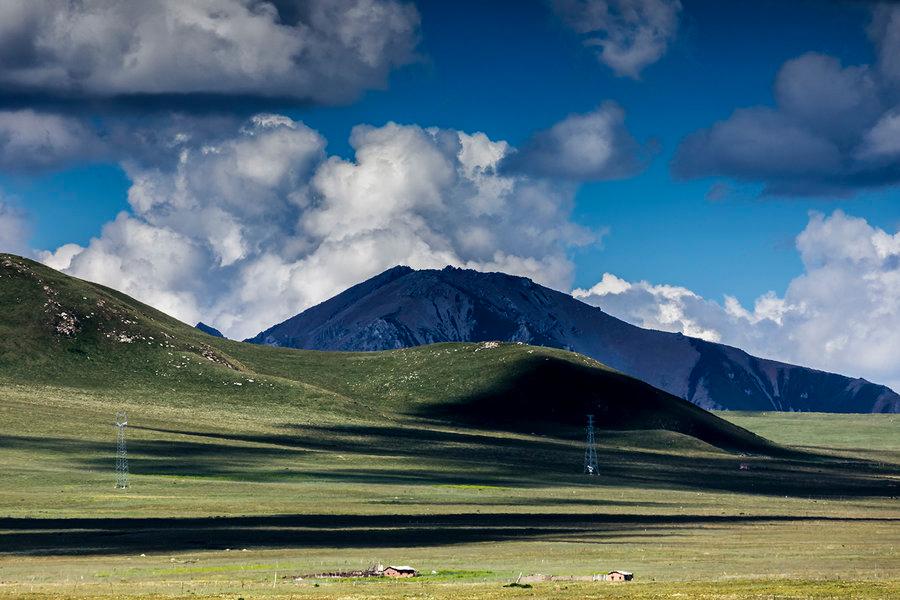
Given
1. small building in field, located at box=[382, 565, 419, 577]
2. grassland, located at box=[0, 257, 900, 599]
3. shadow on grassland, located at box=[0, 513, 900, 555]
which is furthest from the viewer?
shadow on grassland, located at box=[0, 513, 900, 555]

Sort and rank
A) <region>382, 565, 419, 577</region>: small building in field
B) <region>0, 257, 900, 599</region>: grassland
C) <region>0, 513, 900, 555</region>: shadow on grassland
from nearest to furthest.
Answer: <region>0, 257, 900, 599</region>: grassland, <region>382, 565, 419, 577</region>: small building in field, <region>0, 513, 900, 555</region>: shadow on grassland

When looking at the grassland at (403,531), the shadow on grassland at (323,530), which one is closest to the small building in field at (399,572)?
the grassland at (403,531)

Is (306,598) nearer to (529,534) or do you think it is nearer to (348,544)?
(348,544)

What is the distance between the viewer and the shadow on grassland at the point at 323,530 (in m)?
93.4

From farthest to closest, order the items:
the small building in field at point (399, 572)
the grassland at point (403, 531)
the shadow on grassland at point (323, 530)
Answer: the shadow on grassland at point (323, 530) < the small building in field at point (399, 572) < the grassland at point (403, 531)

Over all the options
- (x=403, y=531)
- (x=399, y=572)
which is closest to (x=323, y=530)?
(x=403, y=531)

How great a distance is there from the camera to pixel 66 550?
88.8m

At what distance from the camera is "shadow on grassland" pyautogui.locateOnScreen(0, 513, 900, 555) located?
307 feet

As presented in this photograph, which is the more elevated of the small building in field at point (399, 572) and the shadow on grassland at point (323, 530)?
the shadow on grassland at point (323, 530)

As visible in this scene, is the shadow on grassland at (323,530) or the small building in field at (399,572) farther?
the shadow on grassland at (323,530)

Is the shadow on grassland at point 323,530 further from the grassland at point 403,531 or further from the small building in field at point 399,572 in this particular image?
the small building in field at point 399,572

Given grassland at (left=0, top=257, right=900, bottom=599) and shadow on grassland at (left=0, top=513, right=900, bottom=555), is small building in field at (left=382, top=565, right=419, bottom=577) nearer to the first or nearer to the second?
grassland at (left=0, top=257, right=900, bottom=599)

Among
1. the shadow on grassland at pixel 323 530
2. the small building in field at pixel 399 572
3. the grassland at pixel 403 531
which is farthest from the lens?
the shadow on grassland at pixel 323 530

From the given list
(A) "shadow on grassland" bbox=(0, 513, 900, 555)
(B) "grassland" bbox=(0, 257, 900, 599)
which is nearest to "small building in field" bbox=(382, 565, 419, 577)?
(B) "grassland" bbox=(0, 257, 900, 599)
